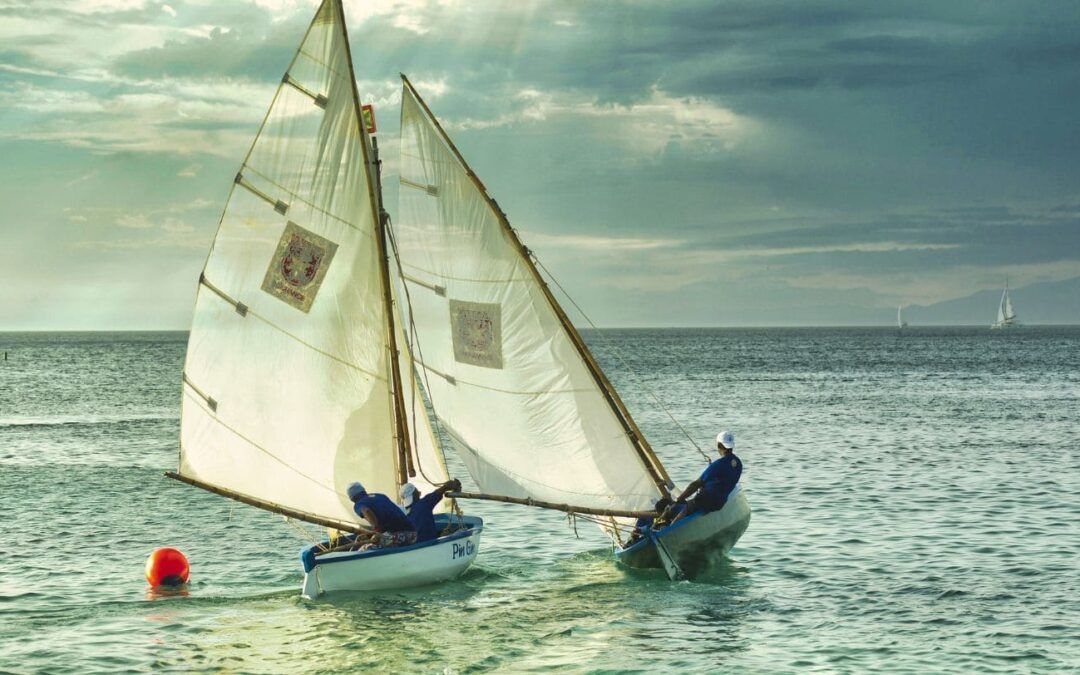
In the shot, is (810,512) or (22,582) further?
(810,512)

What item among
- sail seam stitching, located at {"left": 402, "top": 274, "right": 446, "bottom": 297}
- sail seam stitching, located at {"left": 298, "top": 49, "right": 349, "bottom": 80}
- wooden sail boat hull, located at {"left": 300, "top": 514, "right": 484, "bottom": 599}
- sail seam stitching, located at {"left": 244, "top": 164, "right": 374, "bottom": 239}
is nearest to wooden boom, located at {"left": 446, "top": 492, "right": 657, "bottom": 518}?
wooden sail boat hull, located at {"left": 300, "top": 514, "right": 484, "bottom": 599}

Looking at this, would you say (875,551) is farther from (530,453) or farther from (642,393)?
(642,393)

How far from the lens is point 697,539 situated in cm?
2255

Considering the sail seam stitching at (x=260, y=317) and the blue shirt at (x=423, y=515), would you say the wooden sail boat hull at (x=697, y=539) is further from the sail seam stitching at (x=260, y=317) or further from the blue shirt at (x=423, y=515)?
the sail seam stitching at (x=260, y=317)

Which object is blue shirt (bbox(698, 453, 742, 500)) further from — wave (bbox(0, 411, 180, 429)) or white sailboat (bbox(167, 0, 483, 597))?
wave (bbox(0, 411, 180, 429))

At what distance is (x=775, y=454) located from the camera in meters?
45.2

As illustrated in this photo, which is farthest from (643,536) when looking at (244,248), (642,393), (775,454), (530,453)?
(642,393)

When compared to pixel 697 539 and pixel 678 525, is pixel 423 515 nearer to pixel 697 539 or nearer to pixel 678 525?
pixel 678 525

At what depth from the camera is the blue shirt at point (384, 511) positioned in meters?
20.9

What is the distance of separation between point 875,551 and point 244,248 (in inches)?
595

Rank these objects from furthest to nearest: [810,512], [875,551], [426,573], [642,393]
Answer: [642,393] → [810,512] → [875,551] → [426,573]

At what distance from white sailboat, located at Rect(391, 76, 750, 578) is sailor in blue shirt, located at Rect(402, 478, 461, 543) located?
3.46ft

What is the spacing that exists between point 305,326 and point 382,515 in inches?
153

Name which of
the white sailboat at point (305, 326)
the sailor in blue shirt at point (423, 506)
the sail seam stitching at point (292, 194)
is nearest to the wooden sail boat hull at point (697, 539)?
the white sailboat at point (305, 326)
